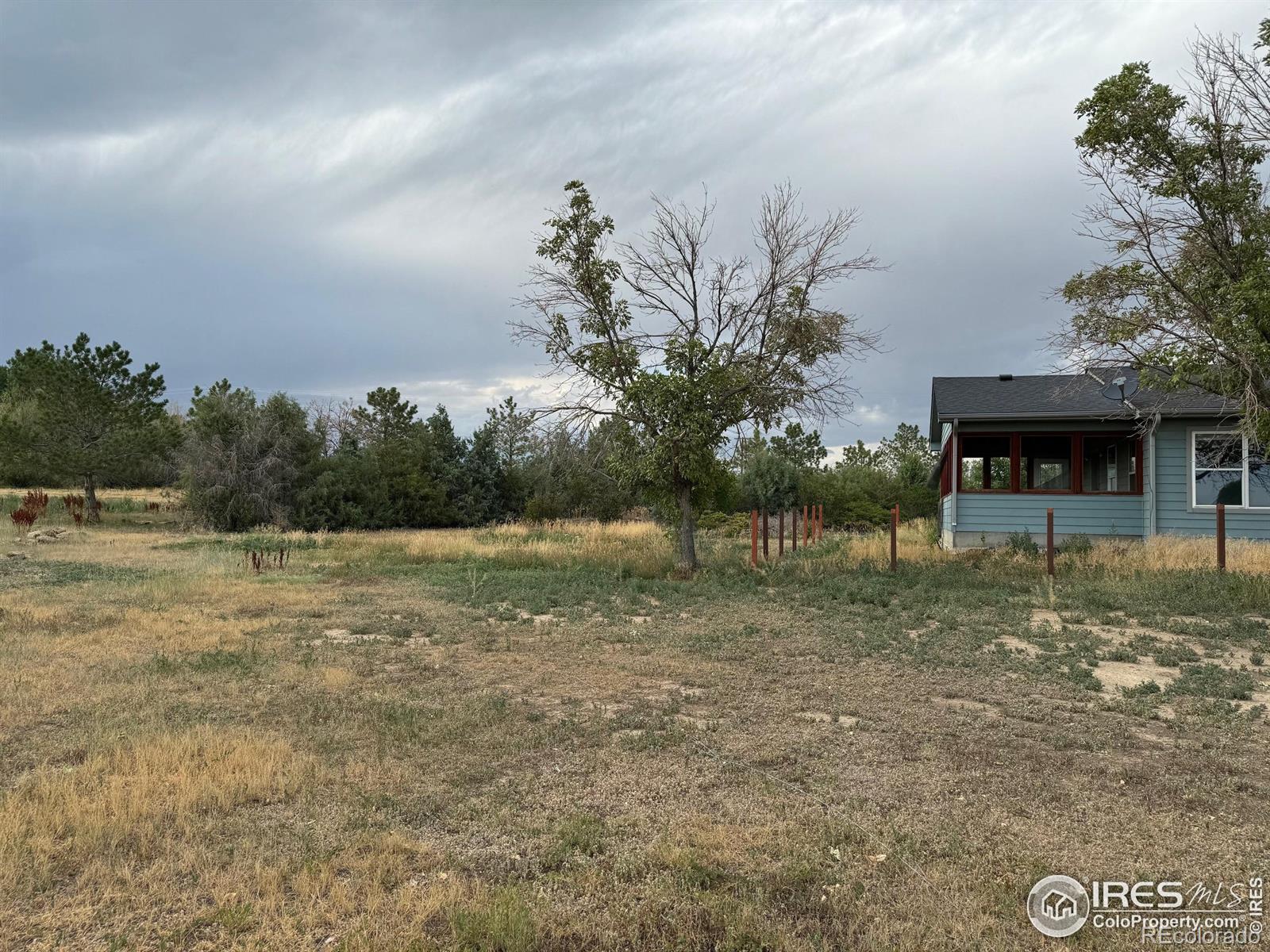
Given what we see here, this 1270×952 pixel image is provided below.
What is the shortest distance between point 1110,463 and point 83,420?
34969 mm

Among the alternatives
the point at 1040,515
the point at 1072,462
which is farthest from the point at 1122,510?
the point at 1040,515

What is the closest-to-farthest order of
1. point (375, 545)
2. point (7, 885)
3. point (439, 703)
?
point (7, 885) → point (439, 703) → point (375, 545)

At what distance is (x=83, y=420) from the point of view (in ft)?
106

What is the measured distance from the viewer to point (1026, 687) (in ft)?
22.0

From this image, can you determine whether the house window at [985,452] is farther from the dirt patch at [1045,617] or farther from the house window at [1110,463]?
the dirt patch at [1045,617]

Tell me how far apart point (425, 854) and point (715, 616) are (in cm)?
720

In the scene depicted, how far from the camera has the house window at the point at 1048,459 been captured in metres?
19.0

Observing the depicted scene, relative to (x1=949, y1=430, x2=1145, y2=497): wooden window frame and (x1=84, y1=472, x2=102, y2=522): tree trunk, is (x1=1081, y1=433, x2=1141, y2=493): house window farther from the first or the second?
(x1=84, y1=472, x2=102, y2=522): tree trunk

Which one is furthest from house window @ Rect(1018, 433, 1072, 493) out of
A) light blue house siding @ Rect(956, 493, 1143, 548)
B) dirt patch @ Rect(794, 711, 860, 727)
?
dirt patch @ Rect(794, 711, 860, 727)

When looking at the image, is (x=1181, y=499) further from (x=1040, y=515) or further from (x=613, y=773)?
(x=613, y=773)

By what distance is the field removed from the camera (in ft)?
10.4

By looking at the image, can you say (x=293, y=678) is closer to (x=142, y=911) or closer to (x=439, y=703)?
(x=439, y=703)

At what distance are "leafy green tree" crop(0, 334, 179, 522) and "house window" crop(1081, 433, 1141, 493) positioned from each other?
3233 cm

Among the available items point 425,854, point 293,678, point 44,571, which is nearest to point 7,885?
point 425,854
